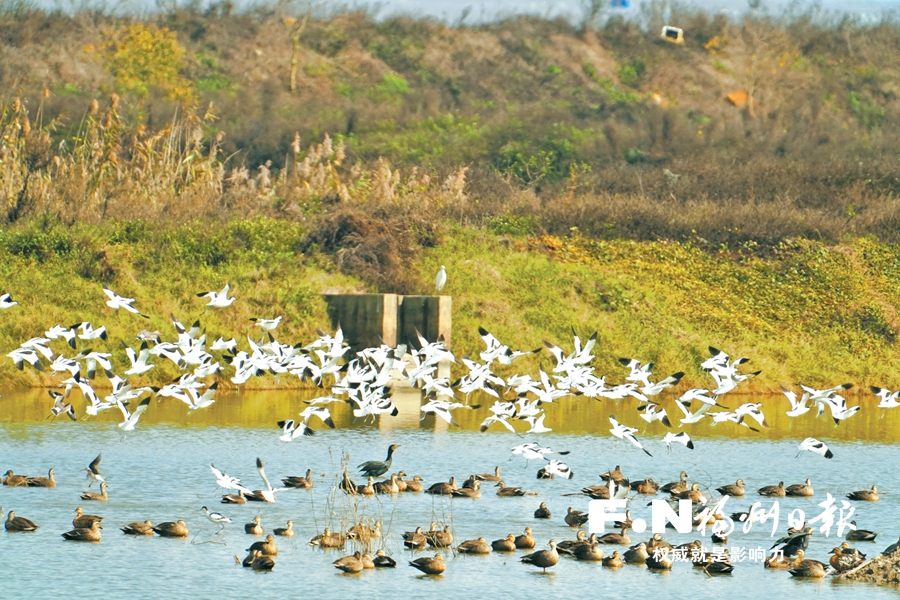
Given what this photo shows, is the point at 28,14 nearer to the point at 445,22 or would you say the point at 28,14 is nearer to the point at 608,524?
the point at 445,22

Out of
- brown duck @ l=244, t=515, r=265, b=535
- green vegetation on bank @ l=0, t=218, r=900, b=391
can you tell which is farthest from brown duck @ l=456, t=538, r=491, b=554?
green vegetation on bank @ l=0, t=218, r=900, b=391

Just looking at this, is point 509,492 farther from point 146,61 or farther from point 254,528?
point 146,61

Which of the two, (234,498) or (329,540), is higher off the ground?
(329,540)

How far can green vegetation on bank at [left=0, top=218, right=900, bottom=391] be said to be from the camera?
4138 cm

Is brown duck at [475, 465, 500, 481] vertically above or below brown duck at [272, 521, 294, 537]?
below

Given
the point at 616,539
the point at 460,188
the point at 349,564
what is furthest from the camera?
the point at 460,188

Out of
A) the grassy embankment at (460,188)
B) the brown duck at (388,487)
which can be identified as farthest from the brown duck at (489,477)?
the grassy embankment at (460,188)

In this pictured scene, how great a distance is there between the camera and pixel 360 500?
24.1m

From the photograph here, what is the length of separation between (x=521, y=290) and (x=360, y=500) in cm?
2173

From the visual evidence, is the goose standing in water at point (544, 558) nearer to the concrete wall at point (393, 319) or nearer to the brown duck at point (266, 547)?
the brown duck at point (266, 547)

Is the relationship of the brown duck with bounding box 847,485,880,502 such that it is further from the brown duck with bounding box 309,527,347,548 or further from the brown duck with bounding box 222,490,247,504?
the brown duck with bounding box 222,490,247,504

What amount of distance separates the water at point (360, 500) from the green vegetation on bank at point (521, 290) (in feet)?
11.5

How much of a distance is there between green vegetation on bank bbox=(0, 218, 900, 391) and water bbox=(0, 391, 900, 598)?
3.51 meters

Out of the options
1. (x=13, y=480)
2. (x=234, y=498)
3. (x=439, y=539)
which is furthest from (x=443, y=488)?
(x=13, y=480)
